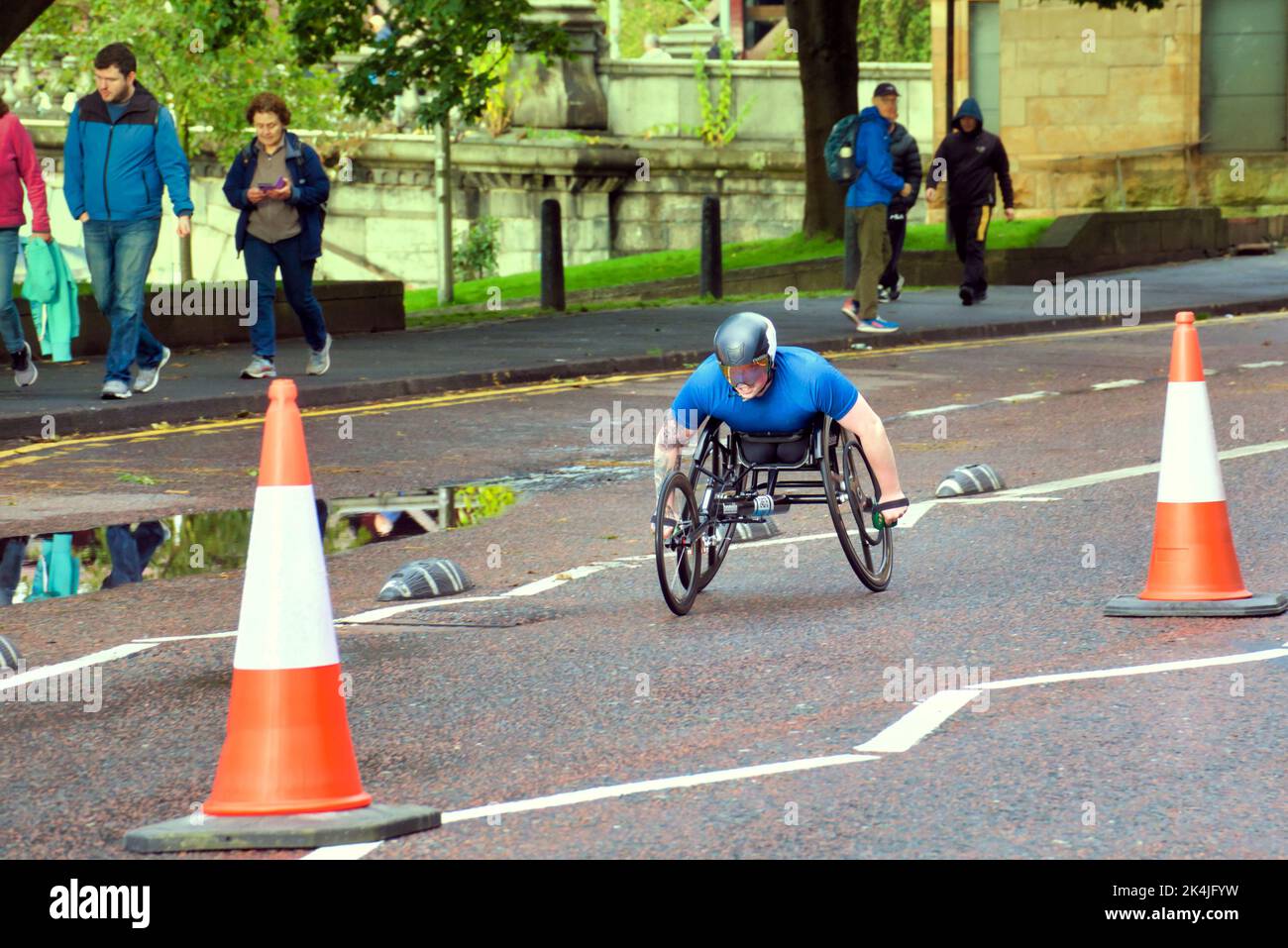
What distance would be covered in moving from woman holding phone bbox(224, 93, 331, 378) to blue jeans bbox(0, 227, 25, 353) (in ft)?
4.74

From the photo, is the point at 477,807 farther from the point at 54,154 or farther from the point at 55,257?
the point at 54,154

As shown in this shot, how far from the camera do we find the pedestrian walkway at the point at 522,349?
15.0m

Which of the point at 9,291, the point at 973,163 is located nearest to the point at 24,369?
the point at 9,291

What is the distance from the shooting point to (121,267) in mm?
14562

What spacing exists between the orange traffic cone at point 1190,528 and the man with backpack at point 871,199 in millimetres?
10879

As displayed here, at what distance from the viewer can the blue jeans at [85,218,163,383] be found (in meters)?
14.5

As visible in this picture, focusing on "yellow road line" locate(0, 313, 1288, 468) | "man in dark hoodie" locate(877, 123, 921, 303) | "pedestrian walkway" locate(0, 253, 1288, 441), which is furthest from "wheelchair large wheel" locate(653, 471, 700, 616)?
"man in dark hoodie" locate(877, 123, 921, 303)

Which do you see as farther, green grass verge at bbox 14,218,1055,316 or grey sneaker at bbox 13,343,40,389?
green grass verge at bbox 14,218,1055,316

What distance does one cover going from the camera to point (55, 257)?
15172mm

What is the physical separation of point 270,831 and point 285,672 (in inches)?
16.9

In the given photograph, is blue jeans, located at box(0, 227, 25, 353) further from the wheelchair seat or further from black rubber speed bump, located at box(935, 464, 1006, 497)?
the wheelchair seat
